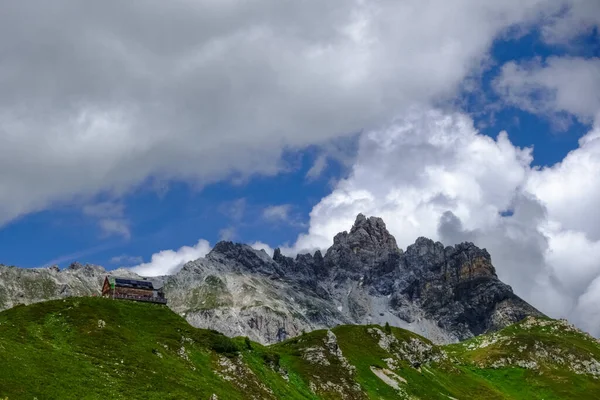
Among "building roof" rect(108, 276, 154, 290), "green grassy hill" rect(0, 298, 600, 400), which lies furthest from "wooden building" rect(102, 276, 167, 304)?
"green grassy hill" rect(0, 298, 600, 400)

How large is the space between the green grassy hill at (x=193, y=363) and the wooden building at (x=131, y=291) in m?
37.3

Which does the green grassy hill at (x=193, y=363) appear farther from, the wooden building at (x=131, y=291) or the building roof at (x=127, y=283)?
Answer: the building roof at (x=127, y=283)

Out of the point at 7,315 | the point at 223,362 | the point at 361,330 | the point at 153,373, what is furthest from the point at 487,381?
the point at 7,315

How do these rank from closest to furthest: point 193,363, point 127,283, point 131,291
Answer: point 193,363
point 131,291
point 127,283

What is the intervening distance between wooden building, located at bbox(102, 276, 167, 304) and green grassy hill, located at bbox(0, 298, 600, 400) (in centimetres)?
3730

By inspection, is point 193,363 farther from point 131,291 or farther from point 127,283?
point 127,283

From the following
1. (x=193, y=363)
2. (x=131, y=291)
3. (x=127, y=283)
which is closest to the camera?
(x=193, y=363)

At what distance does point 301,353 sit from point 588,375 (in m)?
112

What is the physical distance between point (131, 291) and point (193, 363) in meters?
73.3

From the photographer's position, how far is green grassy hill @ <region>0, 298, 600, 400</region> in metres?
67.7

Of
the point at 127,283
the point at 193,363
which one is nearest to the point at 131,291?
the point at 127,283

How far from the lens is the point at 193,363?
88.1 meters

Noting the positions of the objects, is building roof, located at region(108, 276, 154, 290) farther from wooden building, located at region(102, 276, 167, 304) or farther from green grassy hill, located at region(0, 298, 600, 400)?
green grassy hill, located at region(0, 298, 600, 400)

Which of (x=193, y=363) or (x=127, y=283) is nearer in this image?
(x=193, y=363)
